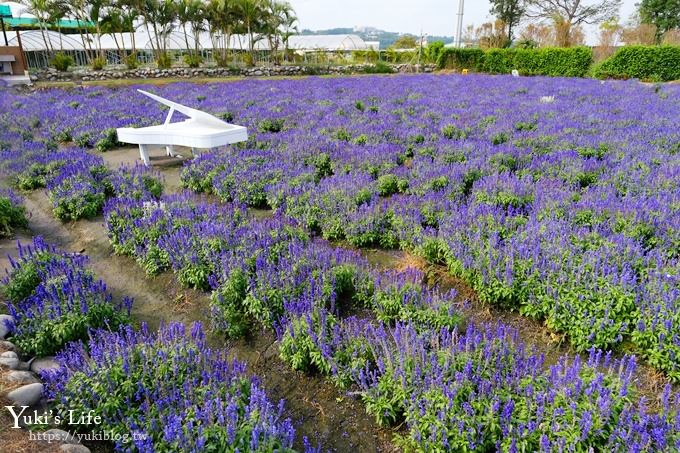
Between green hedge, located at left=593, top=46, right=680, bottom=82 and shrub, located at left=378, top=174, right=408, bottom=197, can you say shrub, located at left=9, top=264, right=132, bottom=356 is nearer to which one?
shrub, located at left=378, top=174, right=408, bottom=197

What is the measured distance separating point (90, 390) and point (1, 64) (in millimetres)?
47255

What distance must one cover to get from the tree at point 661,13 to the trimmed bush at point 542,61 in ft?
91.8

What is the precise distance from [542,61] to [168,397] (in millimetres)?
43054

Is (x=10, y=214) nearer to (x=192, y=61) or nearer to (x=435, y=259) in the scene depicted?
(x=435, y=259)

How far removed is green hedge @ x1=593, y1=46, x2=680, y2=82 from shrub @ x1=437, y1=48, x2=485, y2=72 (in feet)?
39.2

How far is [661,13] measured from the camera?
2279 inches

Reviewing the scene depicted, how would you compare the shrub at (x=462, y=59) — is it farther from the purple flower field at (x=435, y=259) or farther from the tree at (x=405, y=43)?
the tree at (x=405, y=43)

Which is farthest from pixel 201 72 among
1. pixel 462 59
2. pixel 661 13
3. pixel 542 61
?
pixel 661 13

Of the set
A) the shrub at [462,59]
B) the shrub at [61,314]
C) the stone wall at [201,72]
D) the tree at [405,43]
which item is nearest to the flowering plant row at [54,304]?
the shrub at [61,314]

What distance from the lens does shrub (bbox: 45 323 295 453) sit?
9.77ft

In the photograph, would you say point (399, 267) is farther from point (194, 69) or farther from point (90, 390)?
point (194, 69)

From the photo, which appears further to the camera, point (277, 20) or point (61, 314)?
point (277, 20)

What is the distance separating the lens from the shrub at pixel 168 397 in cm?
298

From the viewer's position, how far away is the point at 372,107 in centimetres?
1670
